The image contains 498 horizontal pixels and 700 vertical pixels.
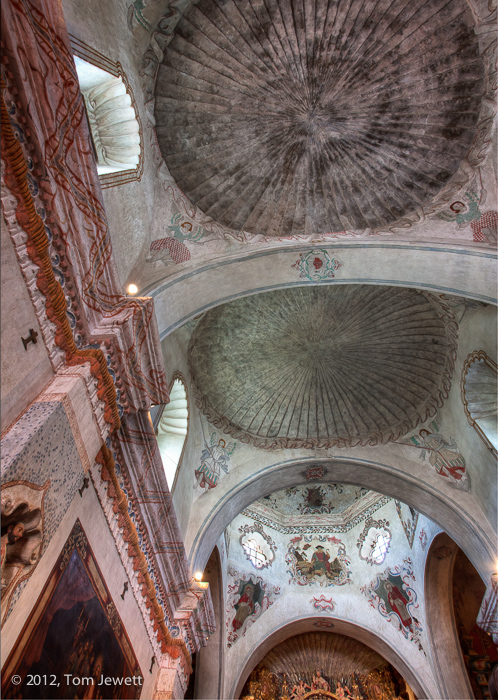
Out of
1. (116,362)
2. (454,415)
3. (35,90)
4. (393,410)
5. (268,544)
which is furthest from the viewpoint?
(268,544)

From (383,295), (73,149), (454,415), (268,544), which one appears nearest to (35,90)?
(73,149)

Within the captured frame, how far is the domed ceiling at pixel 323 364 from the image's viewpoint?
9.48m

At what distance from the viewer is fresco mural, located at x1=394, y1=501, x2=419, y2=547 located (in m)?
12.1

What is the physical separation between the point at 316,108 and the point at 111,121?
316cm

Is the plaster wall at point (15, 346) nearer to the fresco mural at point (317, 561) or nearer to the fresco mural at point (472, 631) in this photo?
the fresco mural at point (472, 631)

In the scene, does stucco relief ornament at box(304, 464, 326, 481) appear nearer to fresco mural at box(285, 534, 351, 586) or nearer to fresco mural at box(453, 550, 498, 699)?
fresco mural at box(285, 534, 351, 586)

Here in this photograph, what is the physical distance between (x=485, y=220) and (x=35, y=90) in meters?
6.23

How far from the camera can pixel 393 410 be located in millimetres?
10430

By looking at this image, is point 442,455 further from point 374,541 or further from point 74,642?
point 74,642

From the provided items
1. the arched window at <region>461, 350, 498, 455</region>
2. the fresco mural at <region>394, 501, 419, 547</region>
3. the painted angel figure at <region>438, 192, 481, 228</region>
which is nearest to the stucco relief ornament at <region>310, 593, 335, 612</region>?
the fresco mural at <region>394, 501, 419, 547</region>

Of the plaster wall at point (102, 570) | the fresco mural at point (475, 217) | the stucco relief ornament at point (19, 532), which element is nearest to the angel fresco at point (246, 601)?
the plaster wall at point (102, 570)

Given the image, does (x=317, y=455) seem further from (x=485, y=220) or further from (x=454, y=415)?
(x=485, y=220)

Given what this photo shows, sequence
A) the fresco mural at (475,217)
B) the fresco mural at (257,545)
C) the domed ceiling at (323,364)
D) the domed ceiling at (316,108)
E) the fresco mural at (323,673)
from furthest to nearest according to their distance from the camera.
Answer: the fresco mural at (257,545) < the fresco mural at (323,673) < the domed ceiling at (323,364) < the fresco mural at (475,217) < the domed ceiling at (316,108)

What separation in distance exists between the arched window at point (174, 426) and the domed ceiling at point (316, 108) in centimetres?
381
